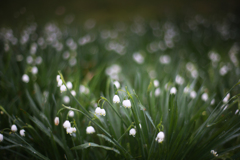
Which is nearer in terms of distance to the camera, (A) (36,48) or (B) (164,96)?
(B) (164,96)

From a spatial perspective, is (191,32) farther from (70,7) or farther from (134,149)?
(70,7)

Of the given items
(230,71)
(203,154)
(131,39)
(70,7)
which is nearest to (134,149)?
(203,154)

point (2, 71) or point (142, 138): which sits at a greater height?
point (2, 71)

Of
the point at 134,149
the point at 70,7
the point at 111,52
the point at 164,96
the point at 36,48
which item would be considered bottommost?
the point at 134,149

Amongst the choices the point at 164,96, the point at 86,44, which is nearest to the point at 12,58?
the point at 86,44

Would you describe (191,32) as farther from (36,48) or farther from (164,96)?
(36,48)

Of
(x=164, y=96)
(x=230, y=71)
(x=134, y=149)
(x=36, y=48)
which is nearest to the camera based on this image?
(x=134, y=149)

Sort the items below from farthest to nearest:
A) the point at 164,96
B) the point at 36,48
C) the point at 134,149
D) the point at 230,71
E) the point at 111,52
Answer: the point at 111,52 → the point at 36,48 → the point at 230,71 → the point at 164,96 → the point at 134,149
